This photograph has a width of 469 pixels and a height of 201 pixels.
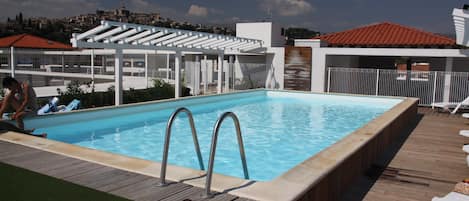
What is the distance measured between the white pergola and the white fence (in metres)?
6.03

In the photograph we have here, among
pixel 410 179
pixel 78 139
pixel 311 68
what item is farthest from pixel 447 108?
pixel 78 139

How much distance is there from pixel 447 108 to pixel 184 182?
1483 centimetres

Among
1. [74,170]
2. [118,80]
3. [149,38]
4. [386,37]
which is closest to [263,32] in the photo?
[386,37]

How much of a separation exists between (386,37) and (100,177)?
2518cm

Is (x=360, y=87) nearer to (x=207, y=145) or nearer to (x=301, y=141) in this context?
(x=301, y=141)

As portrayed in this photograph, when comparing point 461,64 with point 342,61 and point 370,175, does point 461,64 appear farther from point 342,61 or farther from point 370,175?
point 370,175

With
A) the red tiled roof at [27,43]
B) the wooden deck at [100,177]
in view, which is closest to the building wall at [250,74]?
the red tiled roof at [27,43]

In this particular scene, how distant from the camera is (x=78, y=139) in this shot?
10141 millimetres

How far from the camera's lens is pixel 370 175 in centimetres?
618

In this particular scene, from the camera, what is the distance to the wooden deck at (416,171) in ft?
17.6

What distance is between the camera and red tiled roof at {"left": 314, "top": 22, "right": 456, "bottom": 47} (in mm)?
24469

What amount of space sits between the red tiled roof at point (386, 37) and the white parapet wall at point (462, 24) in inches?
466

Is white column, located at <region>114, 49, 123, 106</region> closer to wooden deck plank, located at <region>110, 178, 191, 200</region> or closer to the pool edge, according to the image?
the pool edge

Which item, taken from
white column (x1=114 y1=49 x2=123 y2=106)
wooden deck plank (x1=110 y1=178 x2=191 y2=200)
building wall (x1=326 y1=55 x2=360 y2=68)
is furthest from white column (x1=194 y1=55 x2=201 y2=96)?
wooden deck plank (x1=110 y1=178 x2=191 y2=200)
